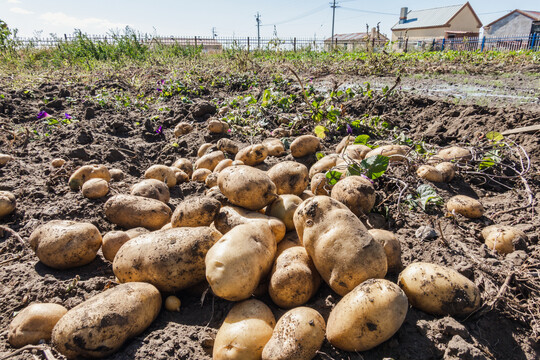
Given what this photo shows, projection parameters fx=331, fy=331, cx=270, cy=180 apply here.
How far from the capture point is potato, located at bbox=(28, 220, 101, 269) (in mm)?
2057

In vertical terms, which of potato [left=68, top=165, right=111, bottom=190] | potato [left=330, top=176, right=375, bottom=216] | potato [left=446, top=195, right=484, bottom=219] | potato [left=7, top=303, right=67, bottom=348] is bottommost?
potato [left=7, top=303, right=67, bottom=348]

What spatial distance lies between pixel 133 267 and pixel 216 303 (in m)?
0.50

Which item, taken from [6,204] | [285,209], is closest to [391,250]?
[285,209]

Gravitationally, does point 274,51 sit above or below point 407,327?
above

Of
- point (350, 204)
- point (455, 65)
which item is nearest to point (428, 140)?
point (350, 204)

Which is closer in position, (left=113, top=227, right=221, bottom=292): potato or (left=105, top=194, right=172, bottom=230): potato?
(left=113, top=227, right=221, bottom=292): potato

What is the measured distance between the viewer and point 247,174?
2215mm

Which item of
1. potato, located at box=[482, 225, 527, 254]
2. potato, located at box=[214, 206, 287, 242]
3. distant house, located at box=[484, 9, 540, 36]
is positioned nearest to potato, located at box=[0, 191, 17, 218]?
potato, located at box=[214, 206, 287, 242]

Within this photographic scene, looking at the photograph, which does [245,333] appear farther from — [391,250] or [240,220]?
[391,250]

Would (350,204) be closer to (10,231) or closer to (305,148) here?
(305,148)

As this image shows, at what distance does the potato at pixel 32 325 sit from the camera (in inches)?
61.9

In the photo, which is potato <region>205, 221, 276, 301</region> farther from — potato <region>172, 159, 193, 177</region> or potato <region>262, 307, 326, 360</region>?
potato <region>172, 159, 193, 177</region>

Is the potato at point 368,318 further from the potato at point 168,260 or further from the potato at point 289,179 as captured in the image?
the potato at point 289,179

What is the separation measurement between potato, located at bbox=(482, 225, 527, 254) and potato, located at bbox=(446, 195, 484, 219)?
10.7 inches
